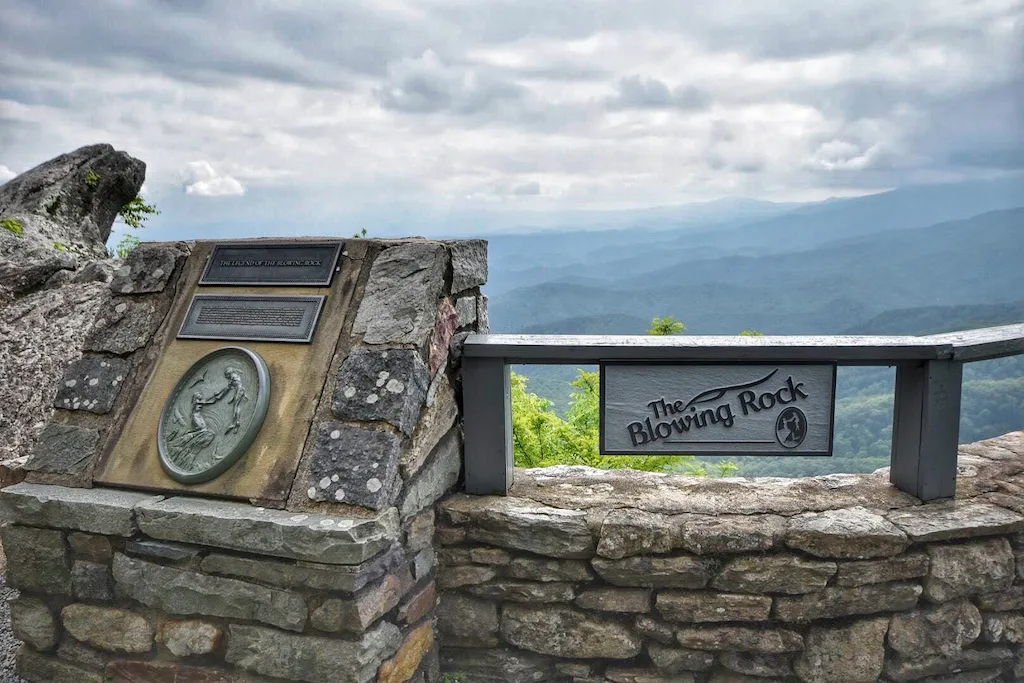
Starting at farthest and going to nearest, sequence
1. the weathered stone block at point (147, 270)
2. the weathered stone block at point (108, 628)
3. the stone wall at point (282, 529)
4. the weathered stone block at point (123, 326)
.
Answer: the weathered stone block at point (147, 270) → the weathered stone block at point (123, 326) → the weathered stone block at point (108, 628) → the stone wall at point (282, 529)

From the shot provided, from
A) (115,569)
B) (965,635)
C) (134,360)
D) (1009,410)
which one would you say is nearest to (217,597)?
(115,569)

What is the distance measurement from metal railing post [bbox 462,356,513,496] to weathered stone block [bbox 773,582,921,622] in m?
1.36

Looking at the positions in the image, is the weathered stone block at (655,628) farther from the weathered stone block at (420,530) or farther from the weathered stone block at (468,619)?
the weathered stone block at (420,530)

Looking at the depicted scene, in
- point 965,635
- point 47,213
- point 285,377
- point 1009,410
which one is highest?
point 47,213

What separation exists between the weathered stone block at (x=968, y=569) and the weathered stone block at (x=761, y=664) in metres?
0.70

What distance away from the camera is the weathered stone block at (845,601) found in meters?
2.87

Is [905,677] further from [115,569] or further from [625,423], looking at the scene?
[115,569]

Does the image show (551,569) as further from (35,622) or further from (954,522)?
(35,622)

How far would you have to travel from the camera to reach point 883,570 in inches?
113

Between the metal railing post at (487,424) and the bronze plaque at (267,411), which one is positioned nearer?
the bronze plaque at (267,411)

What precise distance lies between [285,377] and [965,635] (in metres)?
3.25

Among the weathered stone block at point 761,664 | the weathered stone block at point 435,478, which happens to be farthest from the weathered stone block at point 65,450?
Result: the weathered stone block at point 761,664

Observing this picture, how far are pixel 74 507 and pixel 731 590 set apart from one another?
2808 mm

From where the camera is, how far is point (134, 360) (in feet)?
10.4
